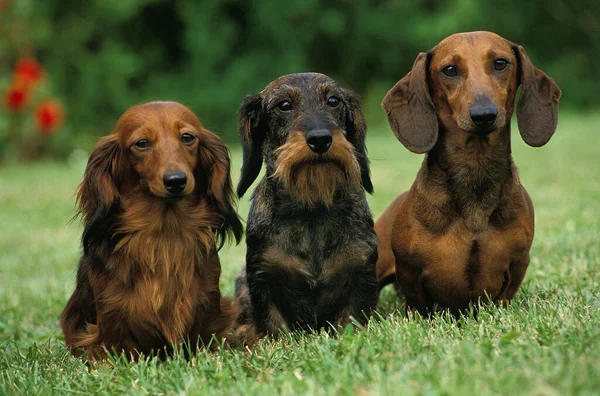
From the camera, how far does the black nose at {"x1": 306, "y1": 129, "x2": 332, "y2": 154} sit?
3854 mm

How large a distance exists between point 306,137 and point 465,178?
3.01ft

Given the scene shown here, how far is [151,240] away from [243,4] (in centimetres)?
1968

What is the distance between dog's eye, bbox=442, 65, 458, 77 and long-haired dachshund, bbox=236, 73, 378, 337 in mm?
626

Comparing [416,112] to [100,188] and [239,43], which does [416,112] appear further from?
[239,43]

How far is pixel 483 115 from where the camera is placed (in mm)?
3713

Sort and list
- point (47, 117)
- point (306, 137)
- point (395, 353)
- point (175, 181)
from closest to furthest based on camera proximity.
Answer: point (395, 353) < point (175, 181) < point (306, 137) < point (47, 117)

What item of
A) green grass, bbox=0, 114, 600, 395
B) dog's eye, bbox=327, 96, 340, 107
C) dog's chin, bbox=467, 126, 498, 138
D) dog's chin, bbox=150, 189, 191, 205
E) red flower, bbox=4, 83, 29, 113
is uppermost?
red flower, bbox=4, 83, 29, 113

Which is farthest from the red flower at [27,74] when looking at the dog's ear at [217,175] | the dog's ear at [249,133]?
the dog's ear at [217,175]

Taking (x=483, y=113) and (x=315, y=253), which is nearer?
(x=483, y=113)

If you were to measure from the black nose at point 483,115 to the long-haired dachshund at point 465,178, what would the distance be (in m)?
0.17

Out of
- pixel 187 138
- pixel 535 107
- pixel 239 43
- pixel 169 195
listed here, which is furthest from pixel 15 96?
pixel 535 107

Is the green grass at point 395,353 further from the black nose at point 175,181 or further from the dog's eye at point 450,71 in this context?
the dog's eye at point 450,71

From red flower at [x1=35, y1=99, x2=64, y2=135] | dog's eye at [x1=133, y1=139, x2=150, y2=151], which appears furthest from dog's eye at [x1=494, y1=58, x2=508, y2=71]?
red flower at [x1=35, y1=99, x2=64, y2=135]

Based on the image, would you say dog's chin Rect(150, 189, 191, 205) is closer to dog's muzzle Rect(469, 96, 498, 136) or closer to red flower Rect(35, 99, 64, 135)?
dog's muzzle Rect(469, 96, 498, 136)
